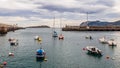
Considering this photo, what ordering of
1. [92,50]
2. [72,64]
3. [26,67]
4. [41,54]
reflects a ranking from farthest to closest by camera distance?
[92,50] → [41,54] → [72,64] → [26,67]

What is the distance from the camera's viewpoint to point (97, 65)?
2360 inches

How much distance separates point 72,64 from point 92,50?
62.6 ft

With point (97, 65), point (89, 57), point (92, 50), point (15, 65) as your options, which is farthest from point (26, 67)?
point (92, 50)

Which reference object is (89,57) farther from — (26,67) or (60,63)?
(26,67)

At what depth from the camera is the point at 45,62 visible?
62250 mm

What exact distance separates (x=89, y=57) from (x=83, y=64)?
11.1m

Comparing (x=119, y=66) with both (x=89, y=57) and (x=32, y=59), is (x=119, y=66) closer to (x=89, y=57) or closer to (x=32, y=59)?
(x=89, y=57)

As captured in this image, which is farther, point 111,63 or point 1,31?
point 1,31

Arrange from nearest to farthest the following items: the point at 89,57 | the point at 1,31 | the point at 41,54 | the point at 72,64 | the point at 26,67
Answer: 1. the point at 26,67
2. the point at 72,64
3. the point at 41,54
4. the point at 89,57
5. the point at 1,31

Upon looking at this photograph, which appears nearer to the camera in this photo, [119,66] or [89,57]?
[119,66]

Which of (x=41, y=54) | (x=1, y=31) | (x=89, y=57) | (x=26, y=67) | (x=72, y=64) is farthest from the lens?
(x=1, y=31)

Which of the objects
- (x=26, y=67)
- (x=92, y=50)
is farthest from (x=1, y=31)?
(x=26, y=67)

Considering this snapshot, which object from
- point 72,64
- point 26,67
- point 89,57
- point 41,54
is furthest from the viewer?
point 89,57

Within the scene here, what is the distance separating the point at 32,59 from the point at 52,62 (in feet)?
24.8
